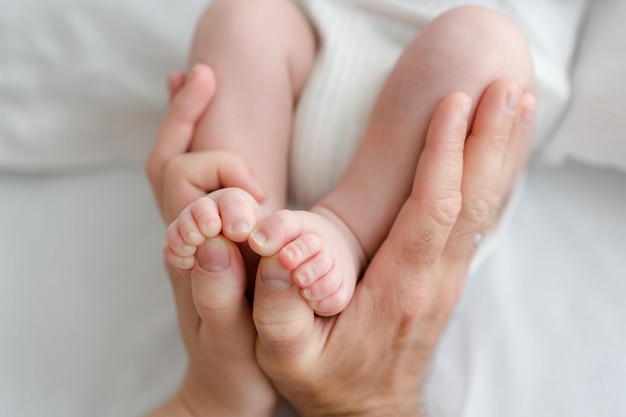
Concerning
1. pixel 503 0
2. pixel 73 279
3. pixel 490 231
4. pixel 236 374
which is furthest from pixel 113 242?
pixel 503 0

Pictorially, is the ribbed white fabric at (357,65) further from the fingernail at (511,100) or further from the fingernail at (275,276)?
the fingernail at (275,276)

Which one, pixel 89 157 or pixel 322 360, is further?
pixel 89 157

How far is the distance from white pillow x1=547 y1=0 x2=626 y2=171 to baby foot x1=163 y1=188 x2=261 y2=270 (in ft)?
1.67

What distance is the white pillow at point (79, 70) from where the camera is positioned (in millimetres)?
1007

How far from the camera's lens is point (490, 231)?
0.82 meters

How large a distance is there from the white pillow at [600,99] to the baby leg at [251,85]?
0.37 meters

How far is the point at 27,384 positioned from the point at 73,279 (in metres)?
0.15

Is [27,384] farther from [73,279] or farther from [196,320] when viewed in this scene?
[196,320]

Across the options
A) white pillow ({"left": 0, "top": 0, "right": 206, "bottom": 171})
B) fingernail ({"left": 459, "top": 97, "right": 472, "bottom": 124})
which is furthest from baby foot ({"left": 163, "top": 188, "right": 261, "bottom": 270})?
white pillow ({"left": 0, "top": 0, "right": 206, "bottom": 171})

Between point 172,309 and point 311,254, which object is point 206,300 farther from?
point 172,309

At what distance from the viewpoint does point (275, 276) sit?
0.56 meters

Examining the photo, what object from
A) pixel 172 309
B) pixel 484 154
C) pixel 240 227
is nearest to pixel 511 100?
pixel 484 154

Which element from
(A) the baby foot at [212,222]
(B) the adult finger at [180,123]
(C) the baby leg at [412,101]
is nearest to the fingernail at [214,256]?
(A) the baby foot at [212,222]

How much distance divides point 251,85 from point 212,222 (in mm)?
288
